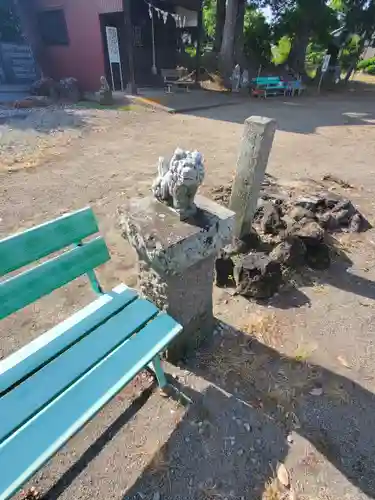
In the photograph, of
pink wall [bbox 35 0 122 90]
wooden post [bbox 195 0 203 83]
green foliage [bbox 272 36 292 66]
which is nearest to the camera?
pink wall [bbox 35 0 122 90]

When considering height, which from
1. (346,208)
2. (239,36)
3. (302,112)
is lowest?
(302,112)

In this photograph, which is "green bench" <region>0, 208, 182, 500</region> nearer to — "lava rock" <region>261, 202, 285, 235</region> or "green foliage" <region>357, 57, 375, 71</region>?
"lava rock" <region>261, 202, 285, 235</region>

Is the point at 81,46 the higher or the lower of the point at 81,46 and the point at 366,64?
the higher

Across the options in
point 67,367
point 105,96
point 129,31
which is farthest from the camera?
point 129,31

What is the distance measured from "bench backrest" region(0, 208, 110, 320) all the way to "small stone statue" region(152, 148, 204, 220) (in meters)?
0.51

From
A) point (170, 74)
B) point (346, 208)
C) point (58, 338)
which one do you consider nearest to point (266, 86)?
point (170, 74)

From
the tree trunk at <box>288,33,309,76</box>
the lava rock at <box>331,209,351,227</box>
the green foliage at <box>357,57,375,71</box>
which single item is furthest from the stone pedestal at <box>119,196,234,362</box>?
the green foliage at <box>357,57,375,71</box>

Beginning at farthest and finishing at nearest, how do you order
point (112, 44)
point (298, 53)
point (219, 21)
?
point (298, 53), point (219, 21), point (112, 44)

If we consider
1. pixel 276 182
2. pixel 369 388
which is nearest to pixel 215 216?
pixel 369 388

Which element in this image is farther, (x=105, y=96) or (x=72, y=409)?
(x=105, y=96)

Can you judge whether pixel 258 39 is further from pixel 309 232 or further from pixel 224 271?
pixel 224 271

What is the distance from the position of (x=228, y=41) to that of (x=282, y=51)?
5.75m

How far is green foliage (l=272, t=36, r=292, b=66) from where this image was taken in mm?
17094

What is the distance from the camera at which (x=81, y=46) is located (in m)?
12.0
